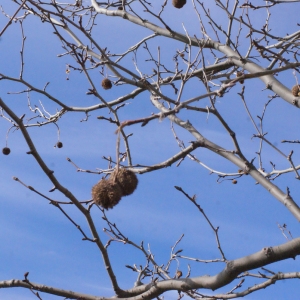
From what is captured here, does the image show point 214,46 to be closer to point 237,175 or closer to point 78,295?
point 237,175

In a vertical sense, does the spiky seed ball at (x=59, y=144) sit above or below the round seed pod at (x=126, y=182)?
above

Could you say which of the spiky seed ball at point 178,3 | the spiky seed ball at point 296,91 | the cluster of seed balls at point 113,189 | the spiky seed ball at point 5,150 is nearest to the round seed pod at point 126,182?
the cluster of seed balls at point 113,189

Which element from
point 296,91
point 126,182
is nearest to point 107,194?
point 126,182

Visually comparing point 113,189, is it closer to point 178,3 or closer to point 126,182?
point 126,182

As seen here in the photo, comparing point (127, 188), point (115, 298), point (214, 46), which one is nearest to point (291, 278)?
point (115, 298)

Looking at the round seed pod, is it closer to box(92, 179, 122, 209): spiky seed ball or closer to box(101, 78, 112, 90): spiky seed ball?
box(92, 179, 122, 209): spiky seed ball

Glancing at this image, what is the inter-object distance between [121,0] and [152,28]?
69cm

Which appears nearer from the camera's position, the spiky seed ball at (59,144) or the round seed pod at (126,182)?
the round seed pod at (126,182)

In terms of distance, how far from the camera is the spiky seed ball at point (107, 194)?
8.25ft

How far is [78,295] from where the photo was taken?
298 cm

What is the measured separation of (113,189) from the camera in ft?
8.23

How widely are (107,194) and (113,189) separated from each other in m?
0.06

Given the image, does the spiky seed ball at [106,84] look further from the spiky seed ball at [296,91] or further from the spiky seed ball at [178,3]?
the spiky seed ball at [296,91]

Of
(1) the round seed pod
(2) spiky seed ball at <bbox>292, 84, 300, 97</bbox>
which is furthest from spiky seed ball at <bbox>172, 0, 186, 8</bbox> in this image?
(1) the round seed pod
